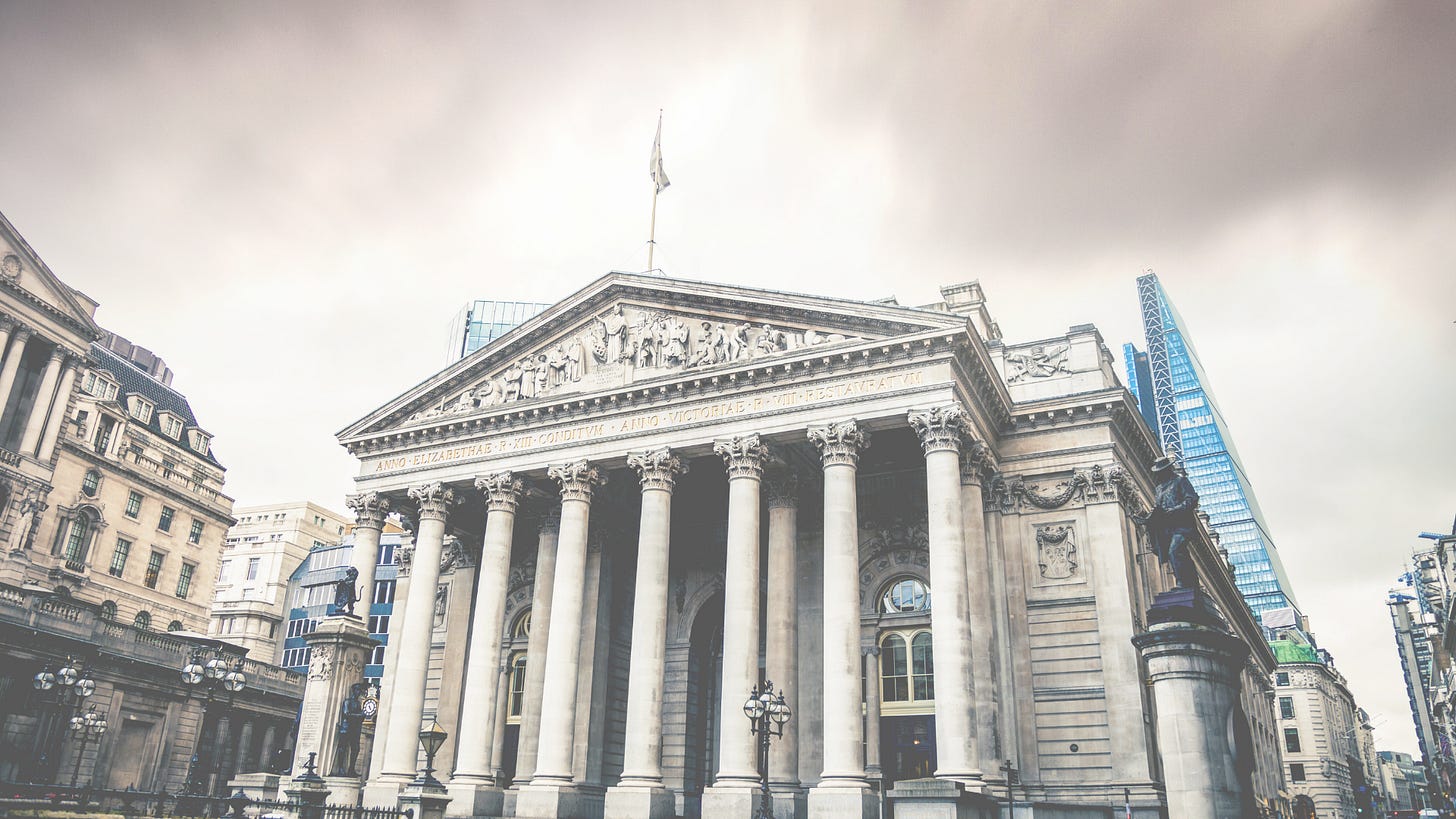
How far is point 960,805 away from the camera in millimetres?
23406

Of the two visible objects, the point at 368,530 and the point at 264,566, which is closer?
the point at 368,530

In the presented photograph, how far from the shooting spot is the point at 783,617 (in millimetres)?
30547

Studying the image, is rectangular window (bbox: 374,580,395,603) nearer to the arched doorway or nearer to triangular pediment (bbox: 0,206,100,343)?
triangular pediment (bbox: 0,206,100,343)

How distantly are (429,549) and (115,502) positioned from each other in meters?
31.0

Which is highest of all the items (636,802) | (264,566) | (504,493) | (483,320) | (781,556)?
(483,320)

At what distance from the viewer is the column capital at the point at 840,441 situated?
1165 inches

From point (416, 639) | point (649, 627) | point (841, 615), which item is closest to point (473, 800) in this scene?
point (416, 639)

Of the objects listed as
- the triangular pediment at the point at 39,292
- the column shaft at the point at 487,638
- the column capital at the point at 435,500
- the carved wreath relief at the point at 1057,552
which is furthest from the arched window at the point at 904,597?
the triangular pediment at the point at 39,292

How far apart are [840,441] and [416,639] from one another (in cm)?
1678

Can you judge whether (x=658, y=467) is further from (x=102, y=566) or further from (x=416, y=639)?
(x=102, y=566)

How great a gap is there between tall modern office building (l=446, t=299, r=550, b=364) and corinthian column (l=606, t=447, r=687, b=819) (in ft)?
197

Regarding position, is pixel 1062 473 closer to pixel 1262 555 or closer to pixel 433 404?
pixel 433 404

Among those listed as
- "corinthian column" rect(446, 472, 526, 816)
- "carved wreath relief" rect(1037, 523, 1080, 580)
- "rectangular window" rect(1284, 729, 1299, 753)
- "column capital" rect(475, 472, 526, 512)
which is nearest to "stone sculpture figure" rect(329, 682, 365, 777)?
"corinthian column" rect(446, 472, 526, 816)

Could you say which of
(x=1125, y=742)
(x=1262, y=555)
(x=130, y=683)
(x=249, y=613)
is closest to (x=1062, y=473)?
(x=1125, y=742)
